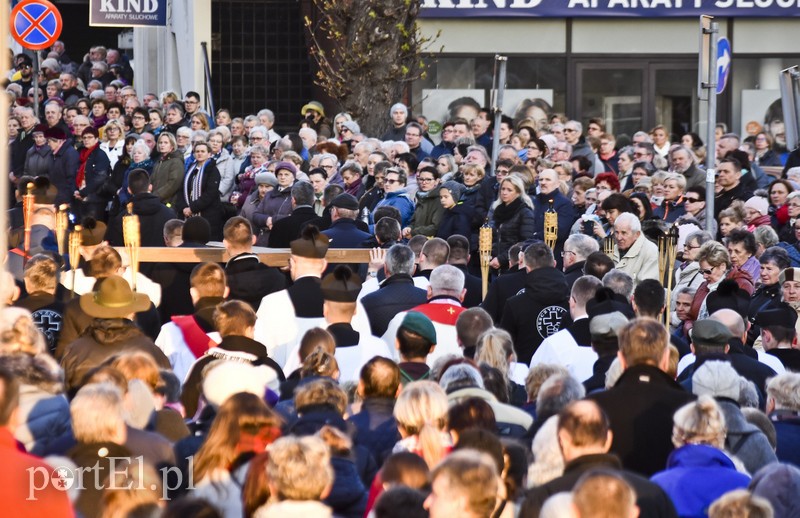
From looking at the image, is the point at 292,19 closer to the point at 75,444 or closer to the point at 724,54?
the point at 724,54

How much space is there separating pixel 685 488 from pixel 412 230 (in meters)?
8.53

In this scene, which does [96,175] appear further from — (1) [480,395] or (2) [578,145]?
(1) [480,395]

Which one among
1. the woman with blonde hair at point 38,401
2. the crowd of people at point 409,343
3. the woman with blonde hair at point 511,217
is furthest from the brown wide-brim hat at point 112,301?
the woman with blonde hair at point 511,217

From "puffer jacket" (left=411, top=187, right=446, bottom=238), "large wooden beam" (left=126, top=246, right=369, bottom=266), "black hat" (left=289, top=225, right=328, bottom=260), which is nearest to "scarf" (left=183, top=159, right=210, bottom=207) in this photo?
"puffer jacket" (left=411, top=187, right=446, bottom=238)

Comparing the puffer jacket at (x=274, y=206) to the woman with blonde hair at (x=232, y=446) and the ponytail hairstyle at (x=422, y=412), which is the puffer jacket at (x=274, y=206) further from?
the woman with blonde hair at (x=232, y=446)

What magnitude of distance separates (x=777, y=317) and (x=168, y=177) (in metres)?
9.47

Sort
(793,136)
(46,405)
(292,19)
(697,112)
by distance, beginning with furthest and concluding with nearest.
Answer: (292,19) → (697,112) → (793,136) → (46,405)

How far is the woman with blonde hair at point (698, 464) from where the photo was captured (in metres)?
6.66

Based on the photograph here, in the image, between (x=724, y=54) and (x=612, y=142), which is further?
(x=612, y=142)

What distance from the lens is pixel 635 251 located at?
42.5 feet

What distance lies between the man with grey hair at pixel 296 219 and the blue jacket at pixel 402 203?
100 cm

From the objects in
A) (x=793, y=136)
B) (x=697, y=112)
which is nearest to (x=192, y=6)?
(x=697, y=112)

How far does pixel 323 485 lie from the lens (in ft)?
18.9

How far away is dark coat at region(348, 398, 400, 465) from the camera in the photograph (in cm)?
746
